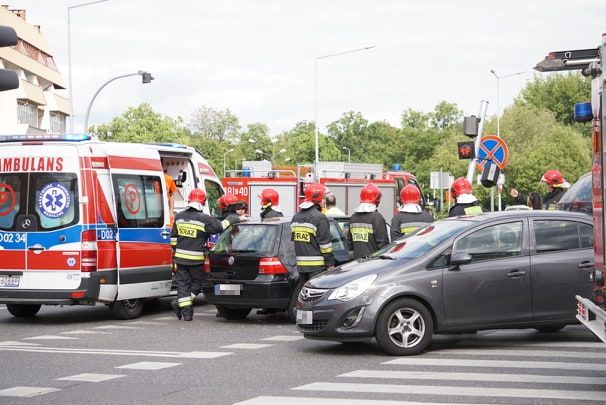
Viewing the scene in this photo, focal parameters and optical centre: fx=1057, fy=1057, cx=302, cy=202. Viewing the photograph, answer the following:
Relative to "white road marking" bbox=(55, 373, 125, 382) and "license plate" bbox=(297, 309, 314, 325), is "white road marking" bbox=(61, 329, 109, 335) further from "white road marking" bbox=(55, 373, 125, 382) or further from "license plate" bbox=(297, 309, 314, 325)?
"white road marking" bbox=(55, 373, 125, 382)

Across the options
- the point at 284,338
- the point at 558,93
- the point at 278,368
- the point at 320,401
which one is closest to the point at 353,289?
the point at 278,368

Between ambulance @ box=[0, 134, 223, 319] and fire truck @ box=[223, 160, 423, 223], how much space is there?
1479cm

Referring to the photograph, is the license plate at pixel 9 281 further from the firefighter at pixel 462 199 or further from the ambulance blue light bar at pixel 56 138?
the firefighter at pixel 462 199

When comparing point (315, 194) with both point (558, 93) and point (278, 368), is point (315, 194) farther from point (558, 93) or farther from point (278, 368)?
point (558, 93)

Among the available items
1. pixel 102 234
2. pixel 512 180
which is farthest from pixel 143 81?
pixel 512 180

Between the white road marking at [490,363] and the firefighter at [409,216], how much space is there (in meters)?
3.83

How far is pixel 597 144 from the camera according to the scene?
28.0ft

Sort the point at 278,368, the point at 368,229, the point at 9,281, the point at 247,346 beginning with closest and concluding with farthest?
the point at 278,368 < the point at 247,346 < the point at 368,229 < the point at 9,281

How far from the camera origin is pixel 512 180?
70.5m

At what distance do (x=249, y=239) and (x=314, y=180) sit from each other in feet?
52.5

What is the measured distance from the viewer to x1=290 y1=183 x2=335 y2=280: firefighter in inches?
545

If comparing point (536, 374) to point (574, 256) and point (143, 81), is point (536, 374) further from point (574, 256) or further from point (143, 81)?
point (143, 81)

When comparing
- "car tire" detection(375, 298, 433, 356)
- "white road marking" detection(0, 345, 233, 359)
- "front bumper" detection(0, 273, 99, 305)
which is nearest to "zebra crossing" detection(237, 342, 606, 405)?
"car tire" detection(375, 298, 433, 356)

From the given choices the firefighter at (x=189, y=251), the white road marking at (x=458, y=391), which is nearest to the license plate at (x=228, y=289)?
the firefighter at (x=189, y=251)
